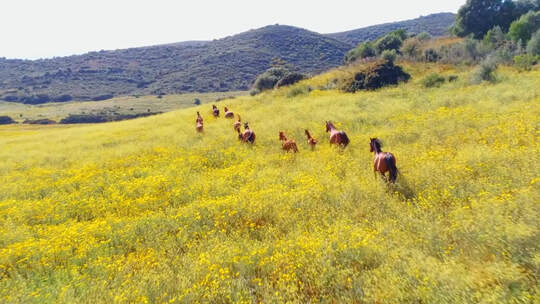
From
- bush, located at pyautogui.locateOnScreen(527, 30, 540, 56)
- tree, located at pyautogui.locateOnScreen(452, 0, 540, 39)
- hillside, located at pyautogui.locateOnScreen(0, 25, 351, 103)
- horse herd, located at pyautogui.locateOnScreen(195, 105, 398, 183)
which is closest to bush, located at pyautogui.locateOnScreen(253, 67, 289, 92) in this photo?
horse herd, located at pyautogui.locateOnScreen(195, 105, 398, 183)

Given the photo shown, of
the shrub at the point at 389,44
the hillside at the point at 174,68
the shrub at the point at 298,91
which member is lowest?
the shrub at the point at 298,91

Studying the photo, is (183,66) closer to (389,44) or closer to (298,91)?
(389,44)

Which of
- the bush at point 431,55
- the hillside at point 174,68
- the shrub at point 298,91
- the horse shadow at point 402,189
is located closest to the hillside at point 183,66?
the hillside at point 174,68

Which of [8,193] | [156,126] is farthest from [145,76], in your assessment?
[8,193]

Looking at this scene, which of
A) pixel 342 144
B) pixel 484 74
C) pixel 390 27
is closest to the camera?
pixel 342 144

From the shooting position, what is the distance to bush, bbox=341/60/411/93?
22719mm

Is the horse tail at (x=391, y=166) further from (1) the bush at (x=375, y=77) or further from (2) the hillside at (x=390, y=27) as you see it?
(2) the hillside at (x=390, y=27)

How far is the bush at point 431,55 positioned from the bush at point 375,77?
741cm

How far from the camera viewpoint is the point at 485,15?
4066cm

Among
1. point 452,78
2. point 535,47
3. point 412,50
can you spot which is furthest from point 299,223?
point 412,50

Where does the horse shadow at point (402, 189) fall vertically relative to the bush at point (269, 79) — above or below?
below

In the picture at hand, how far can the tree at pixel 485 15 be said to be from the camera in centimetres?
4056

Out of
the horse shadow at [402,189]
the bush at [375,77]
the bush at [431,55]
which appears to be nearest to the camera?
the horse shadow at [402,189]

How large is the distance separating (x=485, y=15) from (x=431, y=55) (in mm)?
19624
